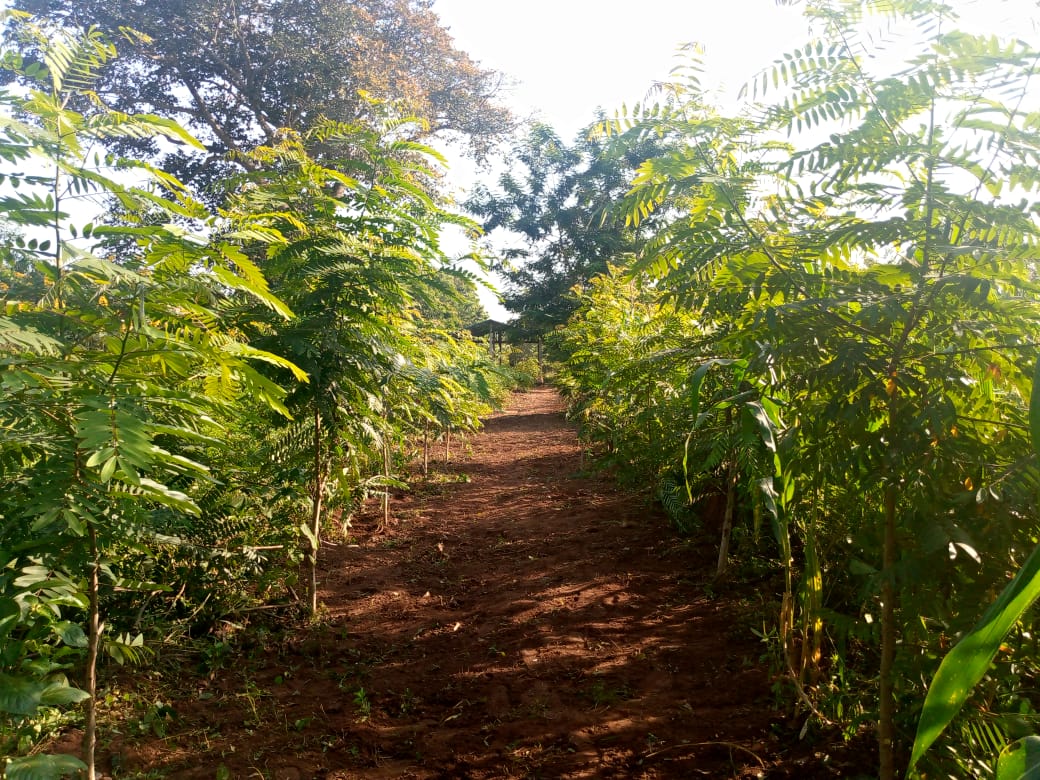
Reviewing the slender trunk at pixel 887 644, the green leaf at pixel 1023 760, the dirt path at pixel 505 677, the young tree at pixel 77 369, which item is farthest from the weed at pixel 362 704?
the green leaf at pixel 1023 760

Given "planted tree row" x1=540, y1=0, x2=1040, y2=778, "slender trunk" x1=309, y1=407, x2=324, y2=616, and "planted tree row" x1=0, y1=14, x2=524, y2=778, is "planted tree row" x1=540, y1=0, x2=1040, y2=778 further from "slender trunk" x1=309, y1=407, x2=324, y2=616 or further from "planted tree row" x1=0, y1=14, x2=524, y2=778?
"slender trunk" x1=309, y1=407, x2=324, y2=616

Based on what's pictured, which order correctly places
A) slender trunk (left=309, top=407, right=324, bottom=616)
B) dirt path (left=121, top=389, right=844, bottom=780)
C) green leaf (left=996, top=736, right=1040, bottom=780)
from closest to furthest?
1. green leaf (left=996, top=736, right=1040, bottom=780)
2. dirt path (left=121, top=389, right=844, bottom=780)
3. slender trunk (left=309, top=407, right=324, bottom=616)

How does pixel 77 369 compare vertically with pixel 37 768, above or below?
above

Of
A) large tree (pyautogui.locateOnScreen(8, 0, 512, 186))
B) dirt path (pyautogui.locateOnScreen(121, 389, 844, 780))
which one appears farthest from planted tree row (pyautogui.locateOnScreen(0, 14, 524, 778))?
large tree (pyautogui.locateOnScreen(8, 0, 512, 186))

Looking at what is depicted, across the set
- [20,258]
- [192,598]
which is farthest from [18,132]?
[192,598]

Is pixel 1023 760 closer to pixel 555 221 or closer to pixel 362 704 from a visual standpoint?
pixel 362 704

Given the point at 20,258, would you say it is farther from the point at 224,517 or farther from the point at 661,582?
the point at 661,582

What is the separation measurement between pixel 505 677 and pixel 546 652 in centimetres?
30

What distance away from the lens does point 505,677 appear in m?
3.25

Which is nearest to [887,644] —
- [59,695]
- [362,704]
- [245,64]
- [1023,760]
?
[1023,760]

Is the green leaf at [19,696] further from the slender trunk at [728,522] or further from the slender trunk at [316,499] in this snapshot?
the slender trunk at [728,522]

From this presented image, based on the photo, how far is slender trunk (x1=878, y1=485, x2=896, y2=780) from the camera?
1.75m

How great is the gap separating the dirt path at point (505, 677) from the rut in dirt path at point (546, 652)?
10 millimetres

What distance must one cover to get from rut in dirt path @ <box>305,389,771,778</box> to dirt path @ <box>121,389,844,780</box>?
0.03ft
